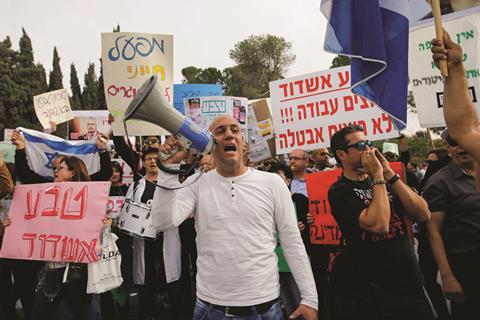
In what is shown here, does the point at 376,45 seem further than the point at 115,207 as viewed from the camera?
No

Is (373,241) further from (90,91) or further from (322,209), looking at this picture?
(90,91)

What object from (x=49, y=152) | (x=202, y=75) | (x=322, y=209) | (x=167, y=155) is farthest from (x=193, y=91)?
(x=202, y=75)

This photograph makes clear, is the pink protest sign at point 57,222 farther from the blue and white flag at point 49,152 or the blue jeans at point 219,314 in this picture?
the blue jeans at point 219,314

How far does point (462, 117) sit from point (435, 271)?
2.84m

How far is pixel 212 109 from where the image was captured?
23.0ft

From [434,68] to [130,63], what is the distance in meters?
3.54

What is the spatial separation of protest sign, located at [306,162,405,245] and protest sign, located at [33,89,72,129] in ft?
20.4

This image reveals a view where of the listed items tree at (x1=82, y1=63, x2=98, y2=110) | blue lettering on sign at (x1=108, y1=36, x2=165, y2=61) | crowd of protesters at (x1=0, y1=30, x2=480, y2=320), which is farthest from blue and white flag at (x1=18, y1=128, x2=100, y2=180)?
tree at (x1=82, y1=63, x2=98, y2=110)

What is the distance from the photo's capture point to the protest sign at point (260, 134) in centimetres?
708

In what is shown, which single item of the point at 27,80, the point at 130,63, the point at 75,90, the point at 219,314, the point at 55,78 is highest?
the point at 55,78

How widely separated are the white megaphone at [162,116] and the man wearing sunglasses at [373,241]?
3.24ft

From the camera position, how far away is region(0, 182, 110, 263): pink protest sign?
11.7ft

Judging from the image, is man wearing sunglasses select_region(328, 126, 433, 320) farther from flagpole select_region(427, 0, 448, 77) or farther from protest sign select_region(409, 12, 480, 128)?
protest sign select_region(409, 12, 480, 128)

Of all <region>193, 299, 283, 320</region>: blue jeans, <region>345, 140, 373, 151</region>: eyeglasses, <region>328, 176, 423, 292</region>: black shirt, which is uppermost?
<region>345, 140, 373, 151</region>: eyeglasses
